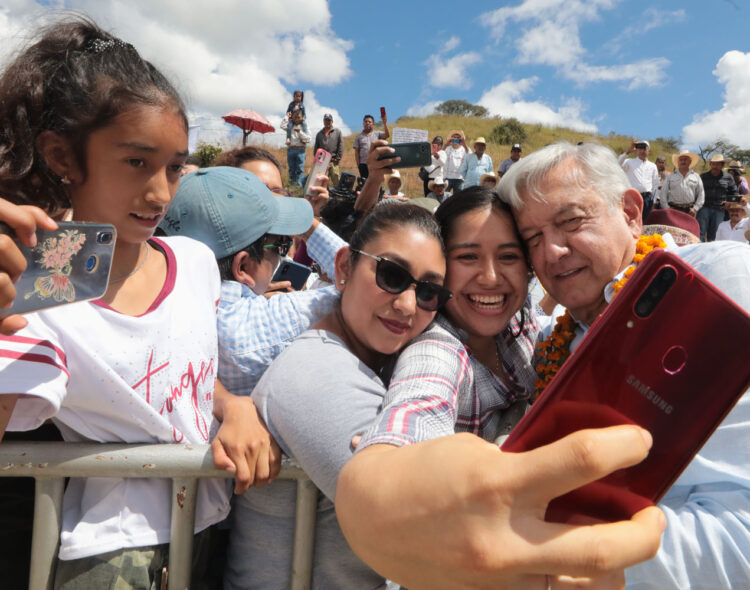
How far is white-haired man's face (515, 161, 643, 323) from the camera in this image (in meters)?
2.13

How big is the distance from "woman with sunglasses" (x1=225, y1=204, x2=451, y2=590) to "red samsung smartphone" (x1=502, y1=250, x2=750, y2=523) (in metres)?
0.57

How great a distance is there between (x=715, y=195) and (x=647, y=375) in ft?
48.4

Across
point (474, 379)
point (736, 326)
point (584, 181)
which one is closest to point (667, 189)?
point (584, 181)

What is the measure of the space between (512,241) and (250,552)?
157cm

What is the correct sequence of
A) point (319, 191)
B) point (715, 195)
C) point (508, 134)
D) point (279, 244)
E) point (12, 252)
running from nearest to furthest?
point (12, 252) → point (279, 244) → point (319, 191) → point (715, 195) → point (508, 134)

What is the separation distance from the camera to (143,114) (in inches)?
60.5

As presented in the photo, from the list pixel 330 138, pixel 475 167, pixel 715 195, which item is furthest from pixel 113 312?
pixel 715 195

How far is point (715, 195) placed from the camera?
1252 centimetres

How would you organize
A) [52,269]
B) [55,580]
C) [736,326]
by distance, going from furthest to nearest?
[55,580] → [52,269] → [736,326]

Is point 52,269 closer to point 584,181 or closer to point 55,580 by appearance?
point 55,580

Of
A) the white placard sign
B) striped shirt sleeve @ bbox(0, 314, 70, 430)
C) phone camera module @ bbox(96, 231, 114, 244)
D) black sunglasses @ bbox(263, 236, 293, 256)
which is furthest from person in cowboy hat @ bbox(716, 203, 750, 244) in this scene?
striped shirt sleeve @ bbox(0, 314, 70, 430)

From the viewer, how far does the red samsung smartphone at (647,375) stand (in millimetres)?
718

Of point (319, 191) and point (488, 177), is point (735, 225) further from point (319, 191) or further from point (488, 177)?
point (319, 191)

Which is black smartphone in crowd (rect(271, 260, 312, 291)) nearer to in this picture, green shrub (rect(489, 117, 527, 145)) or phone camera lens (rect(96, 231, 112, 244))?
phone camera lens (rect(96, 231, 112, 244))
